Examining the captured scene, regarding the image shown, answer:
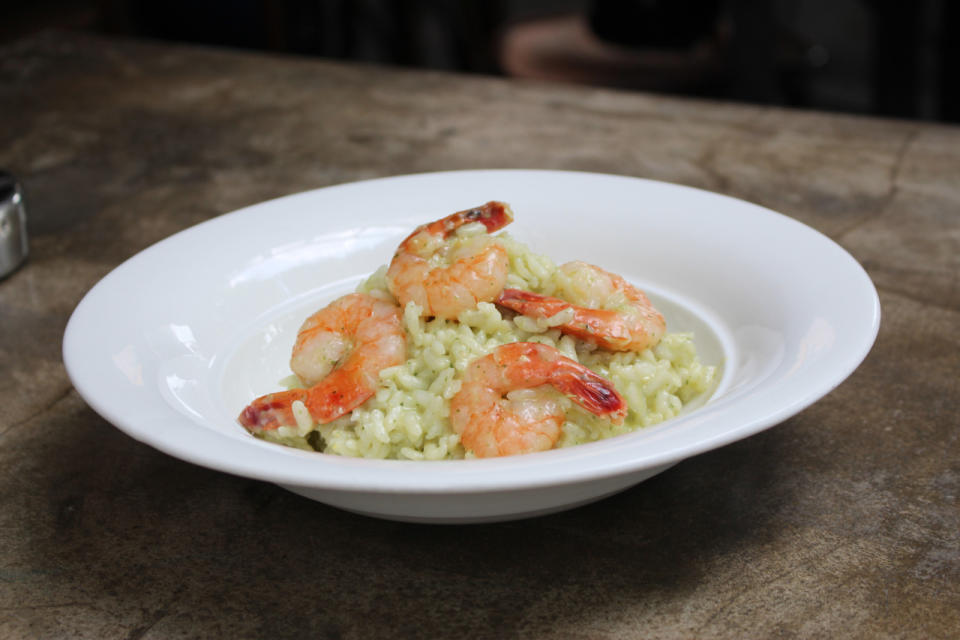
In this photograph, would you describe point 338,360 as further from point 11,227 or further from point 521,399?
point 11,227

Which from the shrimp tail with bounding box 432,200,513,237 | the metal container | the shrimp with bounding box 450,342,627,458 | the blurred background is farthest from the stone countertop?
the blurred background

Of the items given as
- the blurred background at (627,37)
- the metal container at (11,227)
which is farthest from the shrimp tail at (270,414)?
the blurred background at (627,37)

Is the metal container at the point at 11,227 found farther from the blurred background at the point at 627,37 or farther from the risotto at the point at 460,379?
the blurred background at the point at 627,37

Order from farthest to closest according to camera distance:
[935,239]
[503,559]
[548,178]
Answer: [935,239]
[548,178]
[503,559]

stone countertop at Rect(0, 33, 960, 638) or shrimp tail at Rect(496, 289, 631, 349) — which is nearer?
stone countertop at Rect(0, 33, 960, 638)

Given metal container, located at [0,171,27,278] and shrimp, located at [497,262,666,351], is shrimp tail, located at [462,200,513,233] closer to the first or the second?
shrimp, located at [497,262,666,351]

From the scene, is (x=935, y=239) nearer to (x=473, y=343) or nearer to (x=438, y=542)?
(x=473, y=343)

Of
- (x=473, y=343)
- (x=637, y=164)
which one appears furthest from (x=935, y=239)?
(x=473, y=343)
